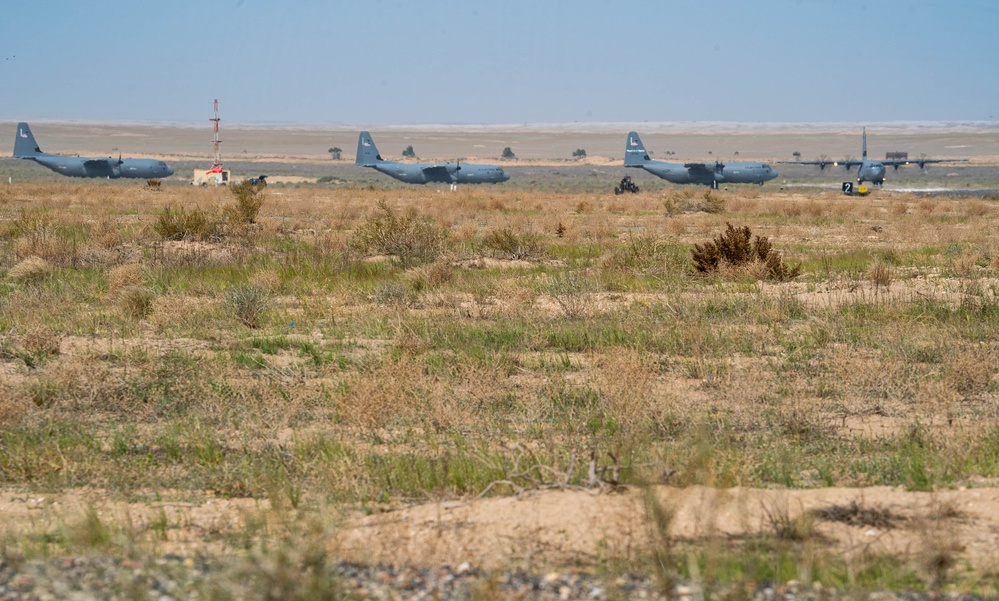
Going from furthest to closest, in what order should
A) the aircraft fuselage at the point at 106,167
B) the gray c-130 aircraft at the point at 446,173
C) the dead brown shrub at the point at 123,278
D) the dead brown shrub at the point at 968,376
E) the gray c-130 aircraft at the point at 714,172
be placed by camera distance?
1. the aircraft fuselage at the point at 106,167
2. the gray c-130 aircraft at the point at 446,173
3. the gray c-130 aircraft at the point at 714,172
4. the dead brown shrub at the point at 123,278
5. the dead brown shrub at the point at 968,376

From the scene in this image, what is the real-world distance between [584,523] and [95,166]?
8176cm

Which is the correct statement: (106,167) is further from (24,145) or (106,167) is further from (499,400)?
(499,400)

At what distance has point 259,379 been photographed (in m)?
9.98

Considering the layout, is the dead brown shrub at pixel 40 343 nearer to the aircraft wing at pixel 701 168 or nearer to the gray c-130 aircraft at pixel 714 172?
the gray c-130 aircraft at pixel 714 172

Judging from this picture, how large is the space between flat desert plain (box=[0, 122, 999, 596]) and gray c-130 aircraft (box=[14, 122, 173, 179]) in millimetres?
63950

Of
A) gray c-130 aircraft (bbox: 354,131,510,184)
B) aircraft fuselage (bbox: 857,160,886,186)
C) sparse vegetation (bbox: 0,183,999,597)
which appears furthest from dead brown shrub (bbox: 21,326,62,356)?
aircraft fuselage (bbox: 857,160,886,186)

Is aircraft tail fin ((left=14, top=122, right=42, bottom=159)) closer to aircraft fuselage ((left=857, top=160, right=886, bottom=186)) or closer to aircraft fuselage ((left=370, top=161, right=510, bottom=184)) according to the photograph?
aircraft fuselage ((left=370, top=161, right=510, bottom=184))

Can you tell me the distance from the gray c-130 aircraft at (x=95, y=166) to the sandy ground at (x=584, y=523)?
3045 inches

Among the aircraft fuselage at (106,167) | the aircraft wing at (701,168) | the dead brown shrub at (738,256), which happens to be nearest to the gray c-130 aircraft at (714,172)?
the aircraft wing at (701,168)

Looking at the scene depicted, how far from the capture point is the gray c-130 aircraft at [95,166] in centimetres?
7875

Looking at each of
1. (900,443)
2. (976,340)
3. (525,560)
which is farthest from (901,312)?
(525,560)

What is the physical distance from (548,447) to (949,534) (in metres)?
3.00

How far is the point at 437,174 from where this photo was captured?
79375mm

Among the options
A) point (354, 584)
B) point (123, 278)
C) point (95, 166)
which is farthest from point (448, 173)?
point (354, 584)
